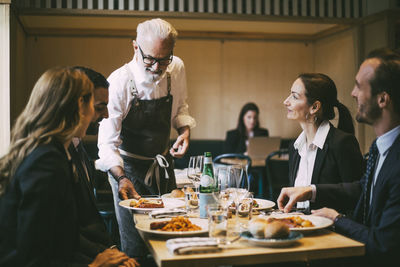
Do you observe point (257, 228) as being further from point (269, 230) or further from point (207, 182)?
point (207, 182)

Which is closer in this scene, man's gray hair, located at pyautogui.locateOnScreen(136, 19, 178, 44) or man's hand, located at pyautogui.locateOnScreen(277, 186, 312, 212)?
man's hand, located at pyautogui.locateOnScreen(277, 186, 312, 212)

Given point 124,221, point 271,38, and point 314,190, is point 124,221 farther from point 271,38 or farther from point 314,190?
point 271,38

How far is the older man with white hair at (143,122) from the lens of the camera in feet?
7.88

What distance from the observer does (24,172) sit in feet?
4.54

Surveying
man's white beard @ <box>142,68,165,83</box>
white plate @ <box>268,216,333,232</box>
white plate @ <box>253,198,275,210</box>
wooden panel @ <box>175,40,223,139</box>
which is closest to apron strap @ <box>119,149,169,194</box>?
man's white beard @ <box>142,68,165,83</box>

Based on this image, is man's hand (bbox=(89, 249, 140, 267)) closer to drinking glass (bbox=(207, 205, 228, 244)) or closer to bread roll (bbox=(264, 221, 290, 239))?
drinking glass (bbox=(207, 205, 228, 244))

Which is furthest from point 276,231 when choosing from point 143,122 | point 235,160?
point 235,160

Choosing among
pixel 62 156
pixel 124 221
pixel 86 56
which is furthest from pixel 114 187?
pixel 86 56

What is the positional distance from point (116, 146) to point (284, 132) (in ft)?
17.7

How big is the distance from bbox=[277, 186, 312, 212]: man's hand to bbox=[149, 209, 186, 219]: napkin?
43cm

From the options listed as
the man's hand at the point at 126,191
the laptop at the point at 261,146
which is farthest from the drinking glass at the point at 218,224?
the laptop at the point at 261,146

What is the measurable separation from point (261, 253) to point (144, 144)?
4.45ft

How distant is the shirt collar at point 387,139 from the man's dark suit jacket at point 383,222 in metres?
0.04

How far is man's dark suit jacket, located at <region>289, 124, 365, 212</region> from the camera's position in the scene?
224 centimetres
